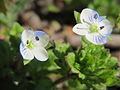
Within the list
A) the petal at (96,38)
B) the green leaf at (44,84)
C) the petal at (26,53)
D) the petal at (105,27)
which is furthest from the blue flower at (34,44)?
the green leaf at (44,84)

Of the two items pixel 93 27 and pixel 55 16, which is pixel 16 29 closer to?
pixel 93 27

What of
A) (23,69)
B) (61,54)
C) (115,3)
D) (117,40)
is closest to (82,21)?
(61,54)

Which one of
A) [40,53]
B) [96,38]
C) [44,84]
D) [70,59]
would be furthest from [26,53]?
[44,84]

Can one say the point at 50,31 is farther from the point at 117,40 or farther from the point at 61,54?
the point at 61,54

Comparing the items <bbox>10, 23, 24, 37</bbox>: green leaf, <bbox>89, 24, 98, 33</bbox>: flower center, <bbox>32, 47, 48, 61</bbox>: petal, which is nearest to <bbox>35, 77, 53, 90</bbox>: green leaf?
<bbox>10, 23, 24, 37</bbox>: green leaf

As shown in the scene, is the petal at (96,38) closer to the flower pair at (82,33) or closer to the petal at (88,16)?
the flower pair at (82,33)

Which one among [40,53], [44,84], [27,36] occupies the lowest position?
[44,84]
